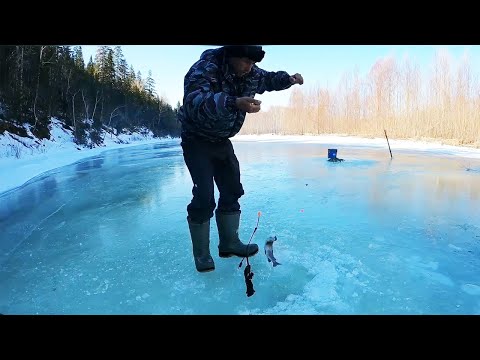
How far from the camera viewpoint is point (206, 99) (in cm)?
138

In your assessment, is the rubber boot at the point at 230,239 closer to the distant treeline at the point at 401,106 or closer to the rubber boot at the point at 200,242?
the rubber boot at the point at 200,242

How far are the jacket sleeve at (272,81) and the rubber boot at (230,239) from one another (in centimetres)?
98

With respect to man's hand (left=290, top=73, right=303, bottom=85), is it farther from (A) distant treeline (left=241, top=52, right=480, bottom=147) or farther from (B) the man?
(A) distant treeline (left=241, top=52, right=480, bottom=147)

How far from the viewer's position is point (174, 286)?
1.71 m

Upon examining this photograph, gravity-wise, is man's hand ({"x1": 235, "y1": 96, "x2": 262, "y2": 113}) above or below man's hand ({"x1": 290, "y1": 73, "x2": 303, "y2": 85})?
below

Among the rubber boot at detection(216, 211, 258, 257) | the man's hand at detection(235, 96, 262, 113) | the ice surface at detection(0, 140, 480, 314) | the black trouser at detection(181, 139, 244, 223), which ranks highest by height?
the man's hand at detection(235, 96, 262, 113)

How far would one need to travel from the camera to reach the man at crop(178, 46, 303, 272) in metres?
1.43

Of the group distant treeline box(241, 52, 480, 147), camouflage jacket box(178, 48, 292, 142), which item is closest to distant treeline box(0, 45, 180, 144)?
camouflage jacket box(178, 48, 292, 142)

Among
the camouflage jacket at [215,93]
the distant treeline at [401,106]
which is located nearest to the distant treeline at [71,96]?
the camouflage jacket at [215,93]

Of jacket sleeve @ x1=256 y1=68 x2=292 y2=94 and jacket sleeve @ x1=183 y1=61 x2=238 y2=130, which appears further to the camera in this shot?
jacket sleeve @ x1=256 y1=68 x2=292 y2=94
